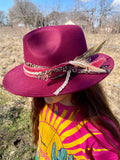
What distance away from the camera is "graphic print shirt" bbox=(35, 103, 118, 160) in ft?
2.30

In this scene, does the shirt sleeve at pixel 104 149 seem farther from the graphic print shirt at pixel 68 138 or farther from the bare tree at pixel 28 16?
the bare tree at pixel 28 16

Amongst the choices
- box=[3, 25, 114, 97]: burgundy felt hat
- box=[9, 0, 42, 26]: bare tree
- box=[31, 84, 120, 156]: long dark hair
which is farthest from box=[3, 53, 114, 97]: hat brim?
box=[9, 0, 42, 26]: bare tree

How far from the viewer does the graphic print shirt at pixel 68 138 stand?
701 mm

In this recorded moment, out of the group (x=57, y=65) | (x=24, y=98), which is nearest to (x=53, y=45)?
(x=57, y=65)

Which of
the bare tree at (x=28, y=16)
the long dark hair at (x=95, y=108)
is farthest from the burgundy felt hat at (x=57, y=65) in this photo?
the bare tree at (x=28, y=16)

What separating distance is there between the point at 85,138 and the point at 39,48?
524 millimetres

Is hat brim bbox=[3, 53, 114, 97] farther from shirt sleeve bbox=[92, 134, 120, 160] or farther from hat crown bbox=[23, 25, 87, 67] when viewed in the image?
shirt sleeve bbox=[92, 134, 120, 160]

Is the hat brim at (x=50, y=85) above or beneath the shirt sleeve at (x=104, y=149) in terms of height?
above

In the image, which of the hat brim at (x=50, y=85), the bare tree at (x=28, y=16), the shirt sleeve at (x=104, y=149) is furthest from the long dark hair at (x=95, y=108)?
the bare tree at (x=28, y=16)

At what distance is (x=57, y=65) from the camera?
664 millimetres

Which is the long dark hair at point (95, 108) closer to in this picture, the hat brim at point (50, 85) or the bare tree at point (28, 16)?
the hat brim at point (50, 85)

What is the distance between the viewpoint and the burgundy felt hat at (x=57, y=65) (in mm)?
656

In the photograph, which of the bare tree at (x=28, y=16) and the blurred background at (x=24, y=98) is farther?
the bare tree at (x=28, y=16)

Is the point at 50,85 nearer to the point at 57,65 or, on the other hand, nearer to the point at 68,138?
the point at 57,65
